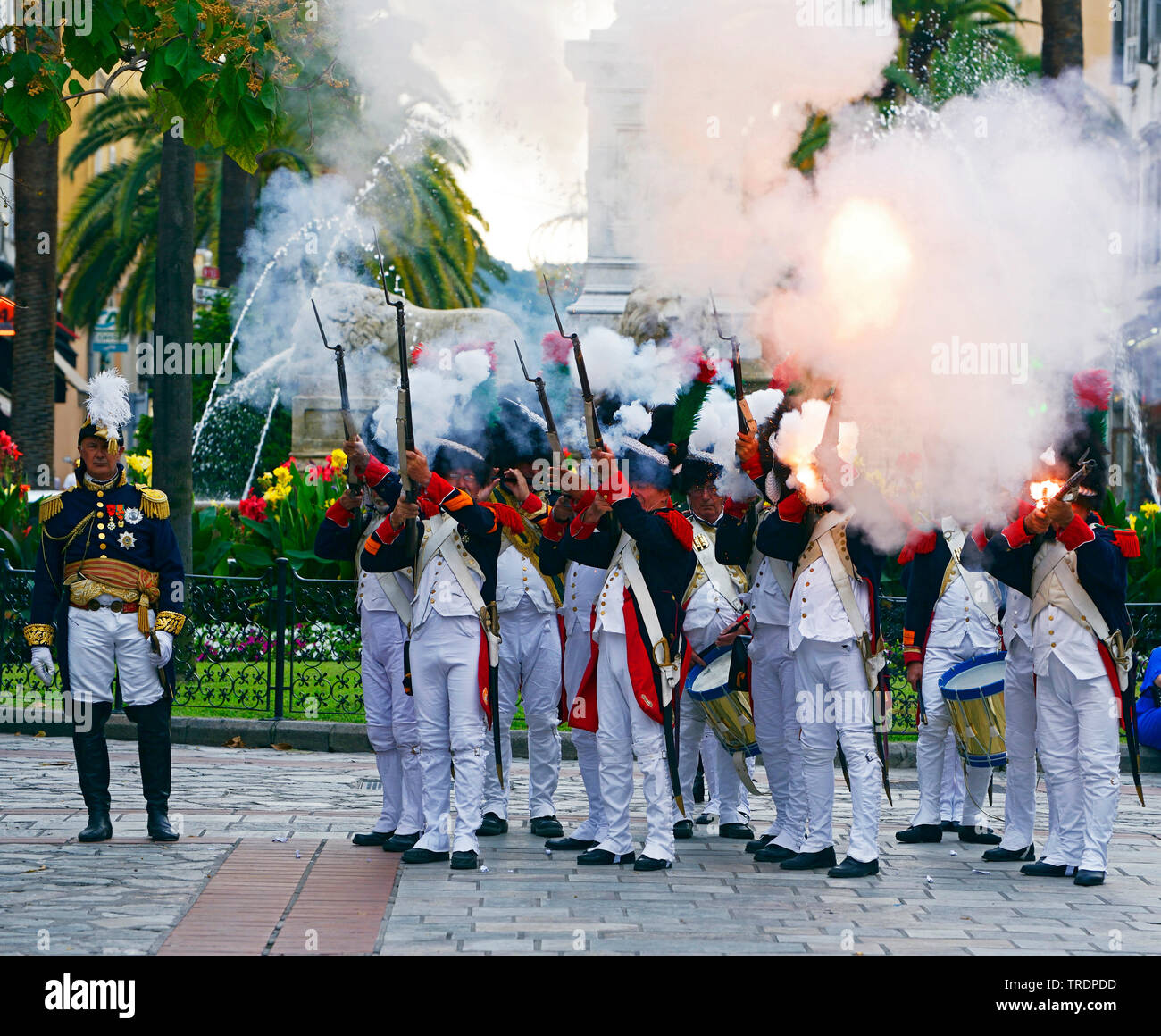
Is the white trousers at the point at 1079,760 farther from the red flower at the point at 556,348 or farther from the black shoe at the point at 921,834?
the red flower at the point at 556,348

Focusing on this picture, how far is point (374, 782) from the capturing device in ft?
32.6

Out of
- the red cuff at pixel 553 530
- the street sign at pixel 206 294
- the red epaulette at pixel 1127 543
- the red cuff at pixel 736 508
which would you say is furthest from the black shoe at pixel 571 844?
the street sign at pixel 206 294

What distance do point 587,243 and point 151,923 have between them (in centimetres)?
968

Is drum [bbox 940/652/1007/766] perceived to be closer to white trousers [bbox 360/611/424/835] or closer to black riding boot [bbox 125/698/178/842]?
white trousers [bbox 360/611/424/835]

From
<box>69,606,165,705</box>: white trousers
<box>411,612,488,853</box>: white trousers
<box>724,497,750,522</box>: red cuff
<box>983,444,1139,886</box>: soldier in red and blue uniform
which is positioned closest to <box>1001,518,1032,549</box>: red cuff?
<box>983,444,1139,886</box>: soldier in red and blue uniform

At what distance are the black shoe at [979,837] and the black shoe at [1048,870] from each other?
937 mm

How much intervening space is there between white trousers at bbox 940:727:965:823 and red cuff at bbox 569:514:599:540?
238 cm

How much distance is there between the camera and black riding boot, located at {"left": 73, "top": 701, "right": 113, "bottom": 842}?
25.4 feet

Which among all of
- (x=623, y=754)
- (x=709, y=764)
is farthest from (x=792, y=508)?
(x=709, y=764)

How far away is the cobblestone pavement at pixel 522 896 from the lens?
19.0 ft
